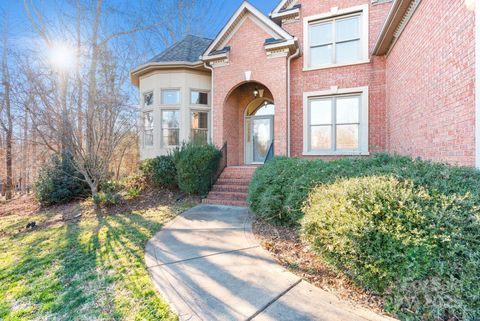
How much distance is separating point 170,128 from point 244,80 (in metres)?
4.22

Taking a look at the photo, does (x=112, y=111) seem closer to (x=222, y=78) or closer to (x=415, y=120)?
(x=222, y=78)

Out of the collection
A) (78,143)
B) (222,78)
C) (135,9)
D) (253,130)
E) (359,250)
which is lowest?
(359,250)

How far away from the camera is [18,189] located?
1734 centimetres

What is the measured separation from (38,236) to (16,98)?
16.1 ft

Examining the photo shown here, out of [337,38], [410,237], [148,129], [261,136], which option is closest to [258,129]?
[261,136]

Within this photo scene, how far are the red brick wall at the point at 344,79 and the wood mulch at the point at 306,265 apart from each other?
5.30 m

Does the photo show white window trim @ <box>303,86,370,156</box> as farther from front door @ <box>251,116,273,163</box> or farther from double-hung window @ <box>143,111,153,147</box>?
double-hung window @ <box>143,111,153,147</box>

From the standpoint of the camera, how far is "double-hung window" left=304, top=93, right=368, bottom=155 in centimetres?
885

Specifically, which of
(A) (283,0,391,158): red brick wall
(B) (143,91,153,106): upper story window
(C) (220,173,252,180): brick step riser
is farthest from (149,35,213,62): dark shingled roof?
(C) (220,173,252,180): brick step riser

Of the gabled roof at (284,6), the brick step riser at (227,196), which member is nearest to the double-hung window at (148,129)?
the brick step riser at (227,196)

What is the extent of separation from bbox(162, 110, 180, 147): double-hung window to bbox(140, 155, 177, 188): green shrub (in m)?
2.12

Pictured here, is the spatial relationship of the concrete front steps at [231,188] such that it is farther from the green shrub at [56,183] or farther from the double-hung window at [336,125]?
the green shrub at [56,183]

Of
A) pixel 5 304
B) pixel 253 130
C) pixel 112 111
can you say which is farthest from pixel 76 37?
pixel 5 304

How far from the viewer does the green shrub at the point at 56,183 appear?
9086 mm
